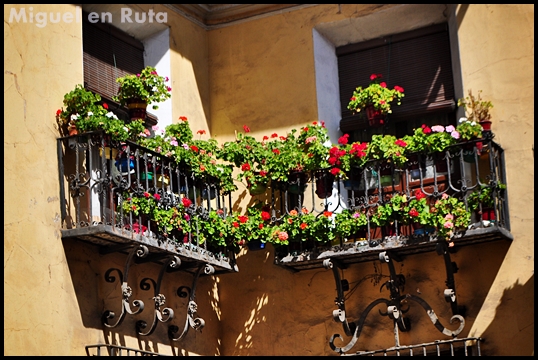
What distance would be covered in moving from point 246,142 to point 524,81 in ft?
9.15

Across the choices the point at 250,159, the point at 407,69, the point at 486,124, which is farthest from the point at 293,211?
the point at 407,69

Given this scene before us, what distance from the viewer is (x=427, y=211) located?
11.4 m

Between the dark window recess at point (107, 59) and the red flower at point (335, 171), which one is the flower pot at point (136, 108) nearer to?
the dark window recess at point (107, 59)

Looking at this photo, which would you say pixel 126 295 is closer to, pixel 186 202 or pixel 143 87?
pixel 186 202

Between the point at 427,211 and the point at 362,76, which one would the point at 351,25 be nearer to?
the point at 362,76

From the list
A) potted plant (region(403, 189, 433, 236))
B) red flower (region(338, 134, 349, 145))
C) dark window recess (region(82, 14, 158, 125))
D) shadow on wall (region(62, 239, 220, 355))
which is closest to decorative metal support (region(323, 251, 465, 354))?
potted plant (region(403, 189, 433, 236))

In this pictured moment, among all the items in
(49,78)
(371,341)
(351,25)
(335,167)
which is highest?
(351,25)

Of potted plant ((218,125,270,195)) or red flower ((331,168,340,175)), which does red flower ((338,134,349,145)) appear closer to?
red flower ((331,168,340,175))

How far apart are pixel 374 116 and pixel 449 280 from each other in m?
2.03

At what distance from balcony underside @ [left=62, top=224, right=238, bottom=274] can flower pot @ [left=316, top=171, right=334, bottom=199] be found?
1.13 metres

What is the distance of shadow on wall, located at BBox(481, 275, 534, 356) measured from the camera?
11.2 meters

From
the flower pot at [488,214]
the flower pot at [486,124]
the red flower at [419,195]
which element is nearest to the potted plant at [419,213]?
Answer: the red flower at [419,195]

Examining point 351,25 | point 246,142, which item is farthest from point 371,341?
point 351,25

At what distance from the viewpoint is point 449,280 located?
11.5 metres
